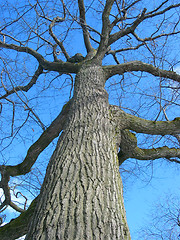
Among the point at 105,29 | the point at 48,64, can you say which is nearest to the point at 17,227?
the point at 48,64

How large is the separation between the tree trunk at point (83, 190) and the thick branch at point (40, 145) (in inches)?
44.0

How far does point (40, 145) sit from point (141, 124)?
6.00ft

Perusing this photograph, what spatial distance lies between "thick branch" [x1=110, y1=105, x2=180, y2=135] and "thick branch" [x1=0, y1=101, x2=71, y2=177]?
0.99 metres

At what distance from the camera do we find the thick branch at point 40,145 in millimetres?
3418

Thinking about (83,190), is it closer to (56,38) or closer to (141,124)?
(141,124)

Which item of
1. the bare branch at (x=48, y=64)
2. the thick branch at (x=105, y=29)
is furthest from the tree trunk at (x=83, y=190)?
the bare branch at (x=48, y=64)

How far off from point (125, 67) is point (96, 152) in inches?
95.2

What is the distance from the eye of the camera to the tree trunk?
121 centimetres

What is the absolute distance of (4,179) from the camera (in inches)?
143

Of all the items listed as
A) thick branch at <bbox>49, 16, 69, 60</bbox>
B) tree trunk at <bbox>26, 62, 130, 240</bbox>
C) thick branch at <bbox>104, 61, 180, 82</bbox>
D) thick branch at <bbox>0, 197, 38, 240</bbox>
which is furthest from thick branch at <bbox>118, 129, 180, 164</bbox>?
thick branch at <bbox>49, 16, 69, 60</bbox>

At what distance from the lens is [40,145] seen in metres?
3.52

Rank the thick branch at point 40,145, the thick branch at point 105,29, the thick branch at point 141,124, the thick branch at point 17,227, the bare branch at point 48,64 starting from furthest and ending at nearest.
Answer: the bare branch at point 48,64
the thick branch at point 105,29
the thick branch at point 40,145
the thick branch at point 17,227
the thick branch at point 141,124

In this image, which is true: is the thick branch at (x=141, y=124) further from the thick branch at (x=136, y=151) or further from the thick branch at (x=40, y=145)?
the thick branch at (x=40, y=145)

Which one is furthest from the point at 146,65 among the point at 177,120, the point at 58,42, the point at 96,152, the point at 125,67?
the point at 96,152
